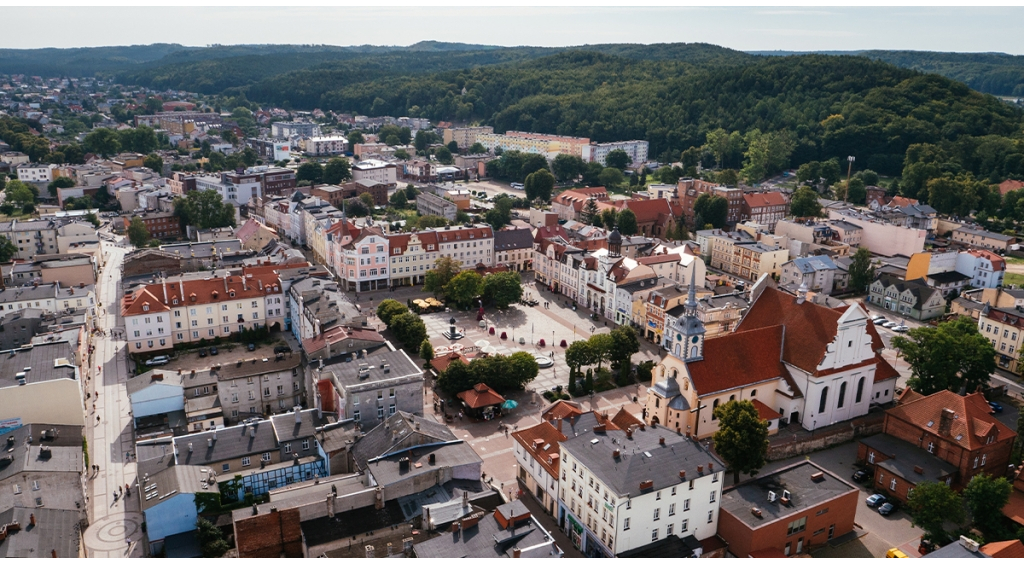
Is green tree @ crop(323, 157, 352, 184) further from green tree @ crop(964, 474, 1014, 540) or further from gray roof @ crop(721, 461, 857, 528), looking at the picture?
green tree @ crop(964, 474, 1014, 540)

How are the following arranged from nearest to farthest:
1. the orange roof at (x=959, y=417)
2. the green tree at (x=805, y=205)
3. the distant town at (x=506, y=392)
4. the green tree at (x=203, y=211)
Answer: the distant town at (x=506, y=392)
the orange roof at (x=959, y=417)
the green tree at (x=203, y=211)
the green tree at (x=805, y=205)

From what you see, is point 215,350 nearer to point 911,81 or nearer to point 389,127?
point 389,127

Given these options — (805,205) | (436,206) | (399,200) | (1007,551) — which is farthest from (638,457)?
(399,200)

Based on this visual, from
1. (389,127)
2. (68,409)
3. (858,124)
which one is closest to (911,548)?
(68,409)

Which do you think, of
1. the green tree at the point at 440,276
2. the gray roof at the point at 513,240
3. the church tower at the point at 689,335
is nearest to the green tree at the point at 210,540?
the church tower at the point at 689,335

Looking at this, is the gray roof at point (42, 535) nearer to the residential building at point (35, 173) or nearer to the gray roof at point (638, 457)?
the gray roof at point (638, 457)

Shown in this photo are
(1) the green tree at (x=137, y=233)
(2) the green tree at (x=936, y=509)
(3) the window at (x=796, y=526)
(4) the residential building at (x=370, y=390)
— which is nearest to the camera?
(3) the window at (x=796, y=526)
